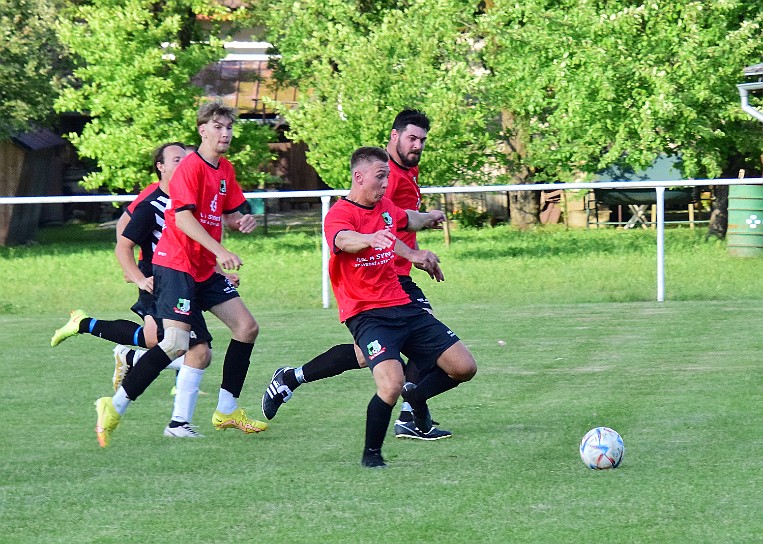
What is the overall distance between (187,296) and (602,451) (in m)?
2.70

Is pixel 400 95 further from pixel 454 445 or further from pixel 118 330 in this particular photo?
pixel 454 445

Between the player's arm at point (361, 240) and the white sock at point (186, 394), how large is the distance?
1793 millimetres

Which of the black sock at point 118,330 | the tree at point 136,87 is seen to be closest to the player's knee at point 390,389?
the black sock at point 118,330

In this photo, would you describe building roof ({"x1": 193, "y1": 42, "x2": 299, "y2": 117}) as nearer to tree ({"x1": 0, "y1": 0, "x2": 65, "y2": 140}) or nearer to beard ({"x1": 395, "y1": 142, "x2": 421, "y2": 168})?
tree ({"x1": 0, "y1": 0, "x2": 65, "y2": 140})

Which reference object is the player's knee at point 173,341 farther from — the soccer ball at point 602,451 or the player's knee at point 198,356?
the soccer ball at point 602,451

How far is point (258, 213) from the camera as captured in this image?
129 ft

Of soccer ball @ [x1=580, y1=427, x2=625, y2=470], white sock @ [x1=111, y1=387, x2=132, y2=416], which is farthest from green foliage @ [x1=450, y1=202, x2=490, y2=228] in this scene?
soccer ball @ [x1=580, y1=427, x2=625, y2=470]

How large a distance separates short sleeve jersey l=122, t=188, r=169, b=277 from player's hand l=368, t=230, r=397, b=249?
249 centimetres

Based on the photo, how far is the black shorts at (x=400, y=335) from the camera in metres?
6.92

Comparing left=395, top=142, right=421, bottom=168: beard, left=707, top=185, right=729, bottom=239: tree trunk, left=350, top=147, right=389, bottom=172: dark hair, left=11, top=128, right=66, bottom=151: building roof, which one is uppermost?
left=11, top=128, right=66, bottom=151: building roof

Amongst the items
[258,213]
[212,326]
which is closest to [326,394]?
[212,326]

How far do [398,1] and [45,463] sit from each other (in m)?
23.5

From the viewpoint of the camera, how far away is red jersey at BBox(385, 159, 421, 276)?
25.6 ft

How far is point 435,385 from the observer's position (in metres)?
7.63
